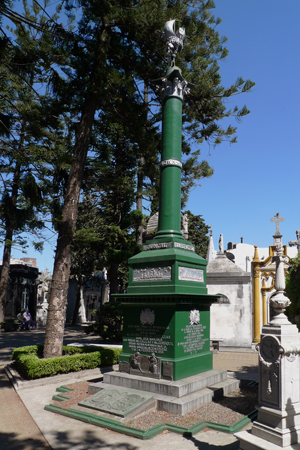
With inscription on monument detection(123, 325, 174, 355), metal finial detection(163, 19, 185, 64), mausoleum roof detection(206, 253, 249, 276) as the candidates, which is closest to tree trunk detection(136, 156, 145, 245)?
mausoleum roof detection(206, 253, 249, 276)

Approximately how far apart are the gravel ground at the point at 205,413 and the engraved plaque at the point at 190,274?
2.64 meters

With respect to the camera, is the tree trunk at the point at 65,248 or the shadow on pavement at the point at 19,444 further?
the tree trunk at the point at 65,248

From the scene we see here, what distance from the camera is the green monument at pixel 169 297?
788cm

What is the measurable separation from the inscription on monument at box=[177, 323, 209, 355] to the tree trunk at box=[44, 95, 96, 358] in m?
4.76

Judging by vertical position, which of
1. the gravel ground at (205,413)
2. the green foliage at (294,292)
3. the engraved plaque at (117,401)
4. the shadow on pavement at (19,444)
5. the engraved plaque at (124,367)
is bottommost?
the shadow on pavement at (19,444)

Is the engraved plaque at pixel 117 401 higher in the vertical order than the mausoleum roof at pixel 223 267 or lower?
lower

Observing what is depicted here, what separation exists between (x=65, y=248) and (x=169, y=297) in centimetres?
492

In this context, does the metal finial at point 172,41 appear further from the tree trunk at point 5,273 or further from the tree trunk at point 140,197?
the tree trunk at point 5,273

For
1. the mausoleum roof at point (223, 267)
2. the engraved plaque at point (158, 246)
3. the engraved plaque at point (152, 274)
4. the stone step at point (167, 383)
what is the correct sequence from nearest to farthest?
1. the stone step at point (167, 383)
2. the engraved plaque at point (152, 274)
3. the engraved plaque at point (158, 246)
4. the mausoleum roof at point (223, 267)

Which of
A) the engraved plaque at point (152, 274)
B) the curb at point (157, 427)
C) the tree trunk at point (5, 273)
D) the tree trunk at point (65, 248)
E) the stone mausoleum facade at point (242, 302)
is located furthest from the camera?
the tree trunk at point (5, 273)

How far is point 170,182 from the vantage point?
923cm

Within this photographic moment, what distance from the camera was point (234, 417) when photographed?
21.4 ft

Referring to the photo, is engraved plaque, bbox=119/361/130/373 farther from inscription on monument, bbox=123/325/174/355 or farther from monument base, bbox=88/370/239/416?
inscription on monument, bbox=123/325/174/355

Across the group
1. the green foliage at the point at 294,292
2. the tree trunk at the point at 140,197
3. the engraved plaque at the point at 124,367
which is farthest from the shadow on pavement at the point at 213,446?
the tree trunk at the point at 140,197
